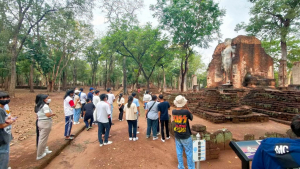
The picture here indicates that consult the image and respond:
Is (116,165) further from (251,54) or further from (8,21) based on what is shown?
(251,54)

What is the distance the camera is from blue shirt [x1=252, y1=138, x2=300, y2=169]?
1288mm

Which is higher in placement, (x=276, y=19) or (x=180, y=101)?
(x=276, y=19)

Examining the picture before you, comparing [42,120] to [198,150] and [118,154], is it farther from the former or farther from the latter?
[198,150]

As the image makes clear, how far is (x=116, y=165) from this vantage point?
11.8 feet

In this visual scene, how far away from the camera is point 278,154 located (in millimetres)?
1336

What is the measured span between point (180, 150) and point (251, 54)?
17.5 meters

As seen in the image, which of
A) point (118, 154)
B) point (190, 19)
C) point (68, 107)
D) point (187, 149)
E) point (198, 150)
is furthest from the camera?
point (190, 19)

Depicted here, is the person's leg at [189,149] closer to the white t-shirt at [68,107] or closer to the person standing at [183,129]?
the person standing at [183,129]

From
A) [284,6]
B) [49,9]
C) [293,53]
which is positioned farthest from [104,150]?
[293,53]

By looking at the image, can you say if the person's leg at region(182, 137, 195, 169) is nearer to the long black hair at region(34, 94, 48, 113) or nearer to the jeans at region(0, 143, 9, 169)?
the jeans at region(0, 143, 9, 169)

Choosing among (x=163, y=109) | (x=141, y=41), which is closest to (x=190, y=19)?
(x=141, y=41)

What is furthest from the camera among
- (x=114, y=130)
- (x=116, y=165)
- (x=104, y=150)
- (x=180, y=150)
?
(x=114, y=130)

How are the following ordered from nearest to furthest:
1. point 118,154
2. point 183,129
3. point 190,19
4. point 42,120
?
point 183,129 < point 42,120 < point 118,154 < point 190,19

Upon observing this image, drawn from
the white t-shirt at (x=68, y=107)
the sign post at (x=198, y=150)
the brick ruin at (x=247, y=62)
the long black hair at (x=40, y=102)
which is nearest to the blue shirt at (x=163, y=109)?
the sign post at (x=198, y=150)
